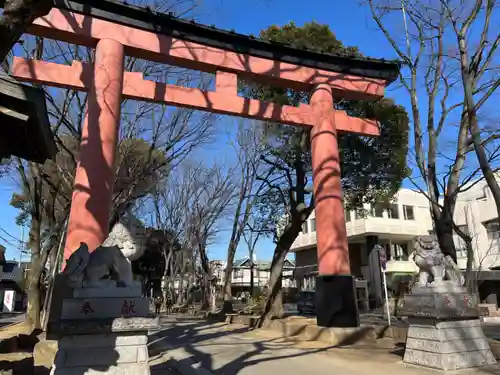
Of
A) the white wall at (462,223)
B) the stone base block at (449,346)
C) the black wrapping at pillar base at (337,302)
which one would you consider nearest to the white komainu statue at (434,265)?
the stone base block at (449,346)

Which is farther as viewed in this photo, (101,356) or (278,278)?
(278,278)

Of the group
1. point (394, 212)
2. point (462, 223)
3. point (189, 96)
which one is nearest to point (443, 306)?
point (189, 96)

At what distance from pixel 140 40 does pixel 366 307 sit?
22695mm

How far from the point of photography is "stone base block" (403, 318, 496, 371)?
591 centimetres

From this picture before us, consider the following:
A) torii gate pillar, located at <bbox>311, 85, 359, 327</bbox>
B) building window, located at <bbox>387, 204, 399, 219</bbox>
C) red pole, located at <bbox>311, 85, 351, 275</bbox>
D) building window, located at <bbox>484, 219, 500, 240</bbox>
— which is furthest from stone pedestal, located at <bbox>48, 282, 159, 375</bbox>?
building window, located at <bbox>387, 204, 399, 219</bbox>

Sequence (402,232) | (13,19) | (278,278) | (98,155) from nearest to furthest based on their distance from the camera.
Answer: (13,19)
(98,155)
(278,278)
(402,232)

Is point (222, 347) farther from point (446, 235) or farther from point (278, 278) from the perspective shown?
point (446, 235)

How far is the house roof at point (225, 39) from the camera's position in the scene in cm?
906

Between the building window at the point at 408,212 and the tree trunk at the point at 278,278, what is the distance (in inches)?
896

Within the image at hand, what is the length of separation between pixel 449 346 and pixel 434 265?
4.03 feet

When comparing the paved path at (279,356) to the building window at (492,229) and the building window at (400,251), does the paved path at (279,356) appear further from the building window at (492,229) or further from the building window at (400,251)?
the building window at (400,251)

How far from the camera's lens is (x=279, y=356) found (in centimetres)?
755

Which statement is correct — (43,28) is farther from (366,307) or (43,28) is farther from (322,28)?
(366,307)

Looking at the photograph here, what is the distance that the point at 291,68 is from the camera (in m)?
10.9
